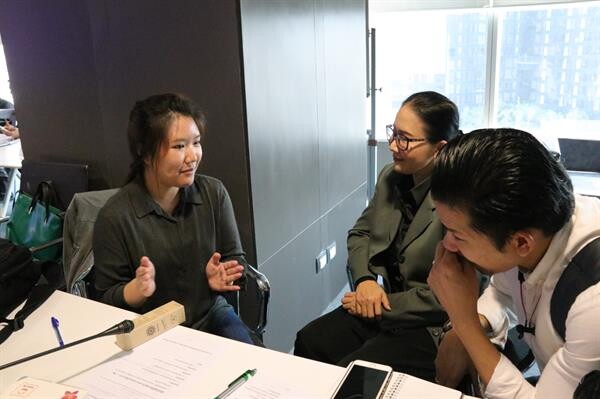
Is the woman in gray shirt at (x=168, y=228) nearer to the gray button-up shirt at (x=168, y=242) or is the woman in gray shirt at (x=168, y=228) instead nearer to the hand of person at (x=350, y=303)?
the gray button-up shirt at (x=168, y=242)

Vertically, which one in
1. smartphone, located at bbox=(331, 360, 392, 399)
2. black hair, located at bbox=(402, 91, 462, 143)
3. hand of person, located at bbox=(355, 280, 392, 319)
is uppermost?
black hair, located at bbox=(402, 91, 462, 143)

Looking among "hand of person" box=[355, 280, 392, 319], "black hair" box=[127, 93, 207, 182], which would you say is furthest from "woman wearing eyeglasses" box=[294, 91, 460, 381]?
"black hair" box=[127, 93, 207, 182]

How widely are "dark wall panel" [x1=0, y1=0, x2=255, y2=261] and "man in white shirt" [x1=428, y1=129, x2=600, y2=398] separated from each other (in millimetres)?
1099

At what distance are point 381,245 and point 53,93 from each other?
163 centimetres

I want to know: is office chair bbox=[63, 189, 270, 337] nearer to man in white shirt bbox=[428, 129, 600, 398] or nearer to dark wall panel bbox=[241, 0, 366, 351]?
dark wall panel bbox=[241, 0, 366, 351]

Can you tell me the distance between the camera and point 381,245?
5.78 feet

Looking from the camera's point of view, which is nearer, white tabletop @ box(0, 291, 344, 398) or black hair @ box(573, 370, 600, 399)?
black hair @ box(573, 370, 600, 399)

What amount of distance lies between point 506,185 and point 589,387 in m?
0.37

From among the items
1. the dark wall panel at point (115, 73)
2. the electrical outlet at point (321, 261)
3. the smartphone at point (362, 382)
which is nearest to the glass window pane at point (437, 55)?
the electrical outlet at point (321, 261)

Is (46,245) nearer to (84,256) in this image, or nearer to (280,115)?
(84,256)

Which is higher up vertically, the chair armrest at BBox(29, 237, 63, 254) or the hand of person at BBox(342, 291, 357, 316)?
the chair armrest at BBox(29, 237, 63, 254)

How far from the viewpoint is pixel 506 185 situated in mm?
926

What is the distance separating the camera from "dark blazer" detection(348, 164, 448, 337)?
1.58 metres

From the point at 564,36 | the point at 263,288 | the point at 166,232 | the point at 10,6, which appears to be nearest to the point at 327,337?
the point at 263,288
